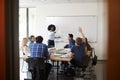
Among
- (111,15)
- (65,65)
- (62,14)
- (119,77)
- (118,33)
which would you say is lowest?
(65,65)

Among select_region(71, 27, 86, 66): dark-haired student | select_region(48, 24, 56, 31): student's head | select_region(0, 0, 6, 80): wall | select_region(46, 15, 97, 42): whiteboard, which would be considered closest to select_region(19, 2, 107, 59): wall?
select_region(46, 15, 97, 42): whiteboard

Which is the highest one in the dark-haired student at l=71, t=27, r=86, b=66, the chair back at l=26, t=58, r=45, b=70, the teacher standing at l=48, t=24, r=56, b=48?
the teacher standing at l=48, t=24, r=56, b=48

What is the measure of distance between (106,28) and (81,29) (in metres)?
6.52

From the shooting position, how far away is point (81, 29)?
8.02 metres

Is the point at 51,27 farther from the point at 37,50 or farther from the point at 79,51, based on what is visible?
the point at 37,50

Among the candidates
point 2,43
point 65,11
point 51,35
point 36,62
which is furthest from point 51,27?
point 2,43

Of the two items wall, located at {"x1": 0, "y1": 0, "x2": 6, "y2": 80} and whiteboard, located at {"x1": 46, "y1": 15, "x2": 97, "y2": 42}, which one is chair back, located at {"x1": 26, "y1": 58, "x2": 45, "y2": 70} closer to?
wall, located at {"x1": 0, "y1": 0, "x2": 6, "y2": 80}

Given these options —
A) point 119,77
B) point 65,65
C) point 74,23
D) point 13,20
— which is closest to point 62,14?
point 74,23

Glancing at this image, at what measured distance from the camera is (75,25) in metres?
8.15

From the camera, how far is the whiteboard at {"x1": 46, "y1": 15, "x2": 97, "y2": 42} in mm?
8028

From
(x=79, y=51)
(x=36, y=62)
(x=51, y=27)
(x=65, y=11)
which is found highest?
(x=65, y=11)

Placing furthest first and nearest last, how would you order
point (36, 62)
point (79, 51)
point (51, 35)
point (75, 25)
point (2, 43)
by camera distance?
point (75, 25) → point (51, 35) → point (79, 51) → point (36, 62) → point (2, 43)

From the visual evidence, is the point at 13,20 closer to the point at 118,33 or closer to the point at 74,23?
the point at 118,33

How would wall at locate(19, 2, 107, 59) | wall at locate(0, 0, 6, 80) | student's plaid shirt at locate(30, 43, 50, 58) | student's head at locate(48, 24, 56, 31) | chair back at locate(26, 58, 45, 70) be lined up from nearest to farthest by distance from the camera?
wall at locate(0, 0, 6, 80) → chair back at locate(26, 58, 45, 70) → student's plaid shirt at locate(30, 43, 50, 58) → student's head at locate(48, 24, 56, 31) → wall at locate(19, 2, 107, 59)
